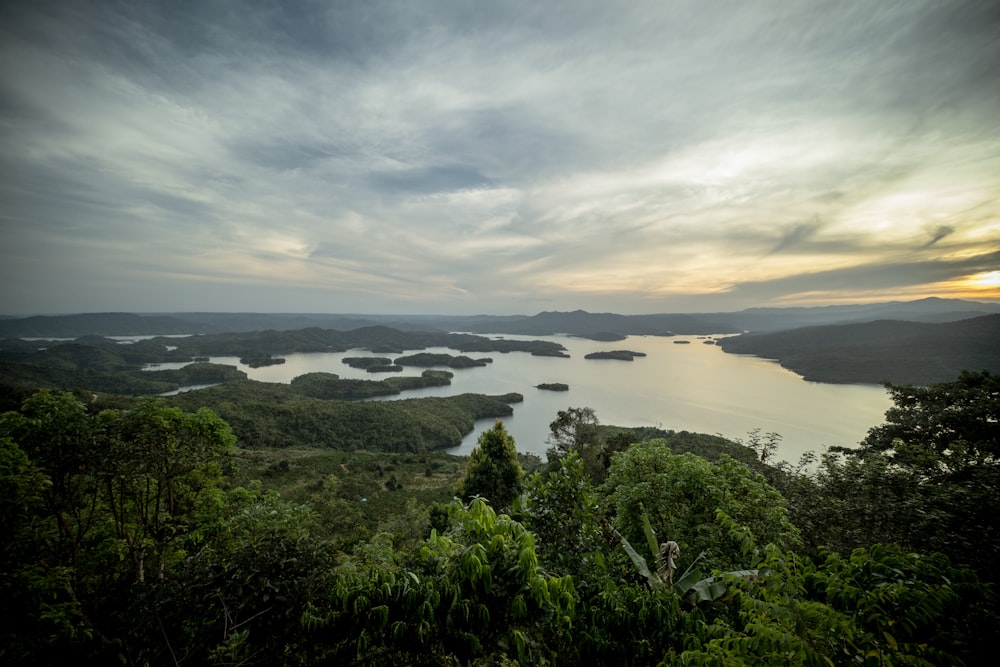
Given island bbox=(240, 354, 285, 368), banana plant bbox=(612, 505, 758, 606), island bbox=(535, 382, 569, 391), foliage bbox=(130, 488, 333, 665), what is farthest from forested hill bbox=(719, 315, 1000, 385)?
island bbox=(240, 354, 285, 368)

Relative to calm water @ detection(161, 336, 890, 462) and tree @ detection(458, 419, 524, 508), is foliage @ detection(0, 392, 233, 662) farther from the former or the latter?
calm water @ detection(161, 336, 890, 462)

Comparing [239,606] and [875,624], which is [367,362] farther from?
[875,624]

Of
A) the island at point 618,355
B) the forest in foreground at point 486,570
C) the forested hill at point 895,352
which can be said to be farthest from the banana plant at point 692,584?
the island at point 618,355

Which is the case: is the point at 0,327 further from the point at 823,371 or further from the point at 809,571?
the point at 823,371

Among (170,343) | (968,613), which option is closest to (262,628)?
(968,613)

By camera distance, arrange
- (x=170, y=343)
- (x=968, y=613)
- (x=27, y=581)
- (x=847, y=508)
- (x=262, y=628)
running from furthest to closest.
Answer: (x=170, y=343)
(x=847, y=508)
(x=27, y=581)
(x=262, y=628)
(x=968, y=613)

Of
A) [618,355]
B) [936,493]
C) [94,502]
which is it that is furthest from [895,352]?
[94,502]

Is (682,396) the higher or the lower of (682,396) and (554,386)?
the higher
